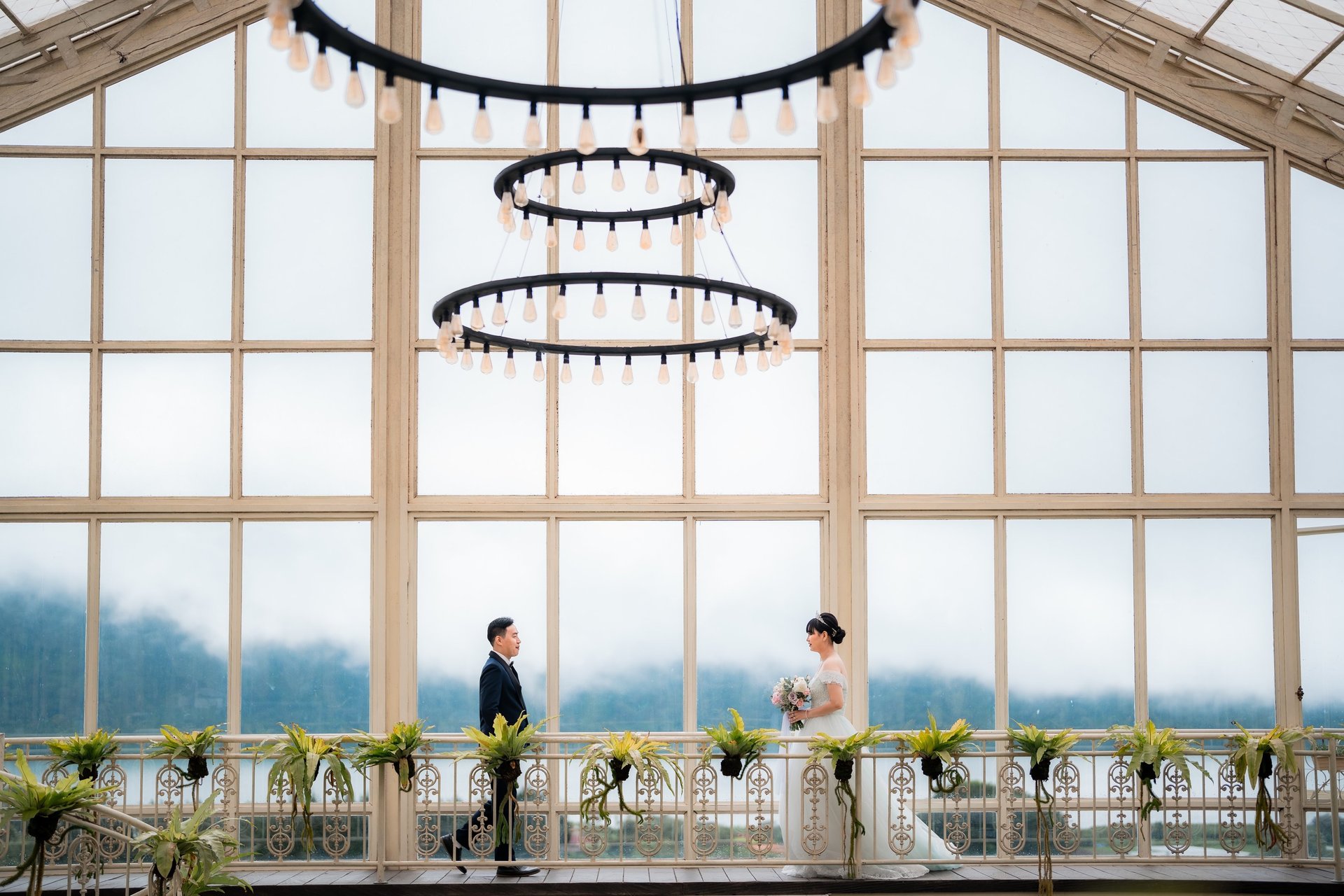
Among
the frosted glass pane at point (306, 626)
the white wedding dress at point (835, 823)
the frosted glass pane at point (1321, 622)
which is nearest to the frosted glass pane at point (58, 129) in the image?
the frosted glass pane at point (306, 626)

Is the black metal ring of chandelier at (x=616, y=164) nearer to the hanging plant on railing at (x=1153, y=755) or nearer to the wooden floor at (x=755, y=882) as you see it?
the wooden floor at (x=755, y=882)

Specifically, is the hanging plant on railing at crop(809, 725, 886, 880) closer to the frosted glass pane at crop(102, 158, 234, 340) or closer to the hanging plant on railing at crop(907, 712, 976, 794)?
the hanging plant on railing at crop(907, 712, 976, 794)

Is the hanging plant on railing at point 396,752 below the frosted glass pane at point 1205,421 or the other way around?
below

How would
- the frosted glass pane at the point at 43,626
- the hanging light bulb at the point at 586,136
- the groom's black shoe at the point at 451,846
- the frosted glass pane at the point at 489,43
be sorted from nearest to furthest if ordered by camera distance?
1. the hanging light bulb at the point at 586,136
2. the groom's black shoe at the point at 451,846
3. the frosted glass pane at the point at 43,626
4. the frosted glass pane at the point at 489,43

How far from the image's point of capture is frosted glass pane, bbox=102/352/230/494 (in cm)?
905

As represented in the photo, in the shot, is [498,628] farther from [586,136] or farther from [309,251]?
[586,136]

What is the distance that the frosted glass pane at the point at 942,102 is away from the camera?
9.48 m

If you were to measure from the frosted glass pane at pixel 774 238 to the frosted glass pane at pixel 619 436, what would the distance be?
1.02 m

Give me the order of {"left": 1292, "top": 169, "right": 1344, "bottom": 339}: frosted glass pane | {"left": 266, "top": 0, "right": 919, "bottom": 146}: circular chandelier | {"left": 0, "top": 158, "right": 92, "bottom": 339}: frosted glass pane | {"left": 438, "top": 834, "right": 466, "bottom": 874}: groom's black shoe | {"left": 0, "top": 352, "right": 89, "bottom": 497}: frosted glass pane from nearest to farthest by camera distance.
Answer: {"left": 266, "top": 0, "right": 919, "bottom": 146}: circular chandelier, {"left": 438, "top": 834, "right": 466, "bottom": 874}: groom's black shoe, {"left": 0, "top": 352, "right": 89, "bottom": 497}: frosted glass pane, {"left": 0, "top": 158, "right": 92, "bottom": 339}: frosted glass pane, {"left": 1292, "top": 169, "right": 1344, "bottom": 339}: frosted glass pane

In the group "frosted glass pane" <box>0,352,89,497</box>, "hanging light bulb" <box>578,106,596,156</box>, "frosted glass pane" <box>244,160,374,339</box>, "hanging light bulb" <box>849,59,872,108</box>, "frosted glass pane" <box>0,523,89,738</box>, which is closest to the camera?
"hanging light bulb" <box>849,59,872,108</box>

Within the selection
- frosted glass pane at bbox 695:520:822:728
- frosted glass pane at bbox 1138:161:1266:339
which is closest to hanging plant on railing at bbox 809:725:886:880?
frosted glass pane at bbox 695:520:822:728

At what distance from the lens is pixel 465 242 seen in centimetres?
934

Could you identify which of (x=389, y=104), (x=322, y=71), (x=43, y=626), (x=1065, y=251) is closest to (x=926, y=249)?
(x=1065, y=251)

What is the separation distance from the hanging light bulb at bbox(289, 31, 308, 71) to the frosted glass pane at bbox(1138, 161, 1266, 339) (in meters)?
7.44
